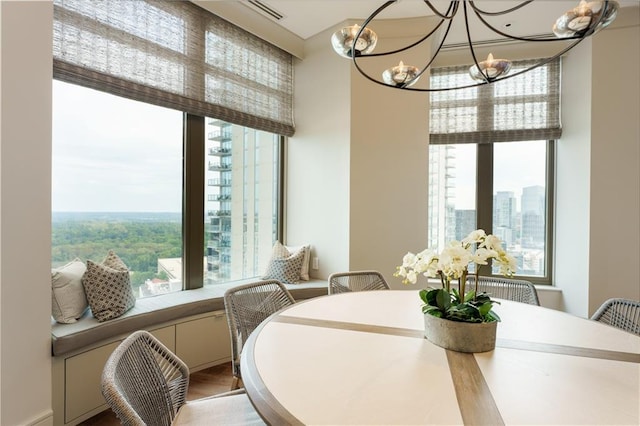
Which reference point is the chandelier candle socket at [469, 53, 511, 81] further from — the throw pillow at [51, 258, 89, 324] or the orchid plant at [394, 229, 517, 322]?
the throw pillow at [51, 258, 89, 324]

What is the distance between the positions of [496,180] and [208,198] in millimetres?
3083

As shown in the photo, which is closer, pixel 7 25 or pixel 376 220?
pixel 7 25

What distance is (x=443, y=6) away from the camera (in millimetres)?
2814

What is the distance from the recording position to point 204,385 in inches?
93.6

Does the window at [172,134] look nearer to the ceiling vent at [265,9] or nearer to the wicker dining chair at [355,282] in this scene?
the ceiling vent at [265,9]

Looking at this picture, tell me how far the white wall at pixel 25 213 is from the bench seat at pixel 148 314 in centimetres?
10

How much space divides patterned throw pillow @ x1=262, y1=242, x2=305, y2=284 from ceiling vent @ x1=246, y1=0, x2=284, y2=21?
2.19 metres

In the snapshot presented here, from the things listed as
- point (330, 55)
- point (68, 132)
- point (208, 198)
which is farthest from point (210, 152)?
point (330, 55)

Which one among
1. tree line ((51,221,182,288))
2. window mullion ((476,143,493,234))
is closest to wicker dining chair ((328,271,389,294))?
tree line ((51,221,182,288))

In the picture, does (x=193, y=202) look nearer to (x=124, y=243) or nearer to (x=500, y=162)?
(x=124, y=243)

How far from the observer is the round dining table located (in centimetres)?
84

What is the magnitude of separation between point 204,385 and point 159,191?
5.06ft

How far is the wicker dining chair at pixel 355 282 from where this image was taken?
2336mm

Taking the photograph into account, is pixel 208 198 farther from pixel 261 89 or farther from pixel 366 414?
pixel 366 414
